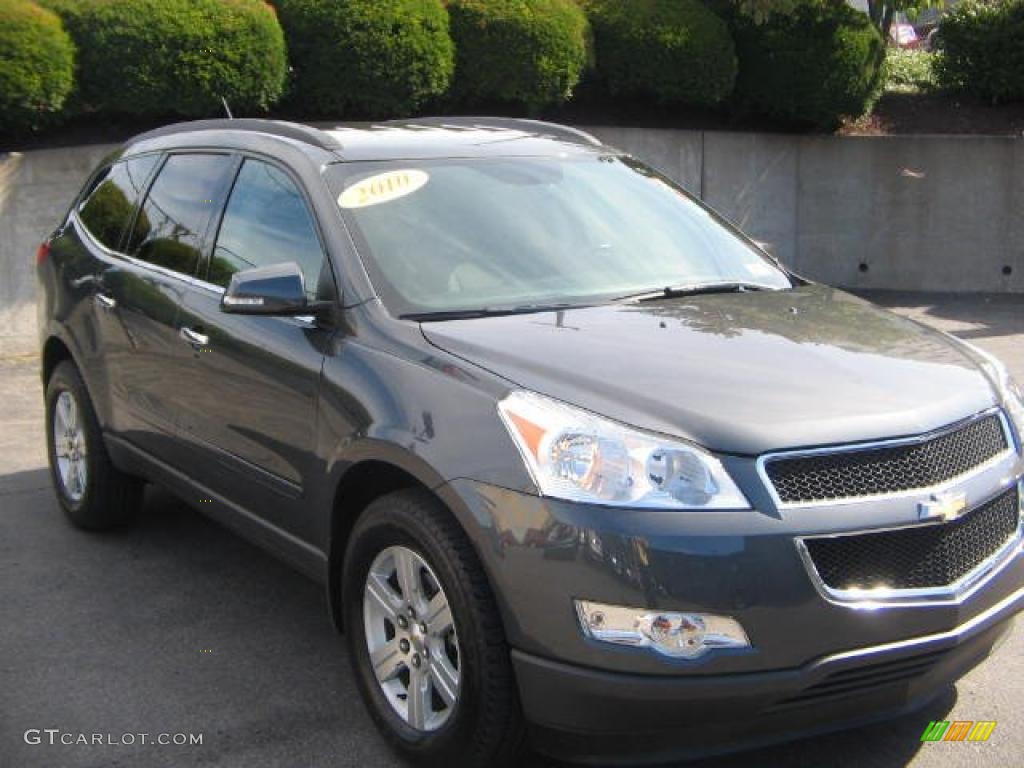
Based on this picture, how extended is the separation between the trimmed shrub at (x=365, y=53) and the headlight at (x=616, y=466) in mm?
8773

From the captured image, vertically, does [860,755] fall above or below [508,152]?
below

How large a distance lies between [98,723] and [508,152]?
2.45m

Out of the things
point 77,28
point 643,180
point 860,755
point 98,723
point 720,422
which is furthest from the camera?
point 77,28

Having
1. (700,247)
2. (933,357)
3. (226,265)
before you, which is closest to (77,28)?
(226,265)

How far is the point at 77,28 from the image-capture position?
405 inches

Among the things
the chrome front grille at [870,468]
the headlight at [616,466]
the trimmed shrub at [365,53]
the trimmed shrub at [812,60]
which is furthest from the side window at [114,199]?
the trimmed shrub at [812,60]

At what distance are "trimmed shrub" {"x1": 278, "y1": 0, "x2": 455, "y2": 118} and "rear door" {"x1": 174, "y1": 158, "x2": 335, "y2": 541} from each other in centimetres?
689

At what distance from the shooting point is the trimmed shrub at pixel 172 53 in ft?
33.7

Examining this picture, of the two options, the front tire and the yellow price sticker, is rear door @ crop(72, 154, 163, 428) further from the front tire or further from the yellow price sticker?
the front tire

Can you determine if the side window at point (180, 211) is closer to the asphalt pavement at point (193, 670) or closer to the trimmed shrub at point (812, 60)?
the asphalt pavement at point (193, 670)

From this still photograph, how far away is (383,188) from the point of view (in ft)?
14.1

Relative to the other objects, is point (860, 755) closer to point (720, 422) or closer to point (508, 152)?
point (720, 422)

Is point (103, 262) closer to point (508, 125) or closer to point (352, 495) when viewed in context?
point (508, 125)

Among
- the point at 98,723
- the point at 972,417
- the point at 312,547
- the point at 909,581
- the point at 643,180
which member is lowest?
the point at 98,723
